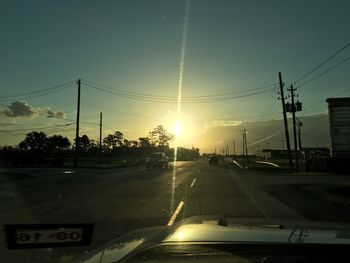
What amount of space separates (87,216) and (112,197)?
610 cm

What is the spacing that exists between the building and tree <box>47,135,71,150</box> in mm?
110751

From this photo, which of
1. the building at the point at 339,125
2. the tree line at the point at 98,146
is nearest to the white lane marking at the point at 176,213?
the building at the point at 339,125

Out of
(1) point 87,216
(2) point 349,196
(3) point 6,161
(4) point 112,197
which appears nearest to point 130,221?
(1) point 87,216

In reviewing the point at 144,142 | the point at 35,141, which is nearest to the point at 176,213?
Answer: the point at 35,141

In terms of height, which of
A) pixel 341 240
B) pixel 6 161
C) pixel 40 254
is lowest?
pixel 40 254

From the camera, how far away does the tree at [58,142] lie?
151500 millimetres

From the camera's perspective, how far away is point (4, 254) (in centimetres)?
828

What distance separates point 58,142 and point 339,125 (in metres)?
121

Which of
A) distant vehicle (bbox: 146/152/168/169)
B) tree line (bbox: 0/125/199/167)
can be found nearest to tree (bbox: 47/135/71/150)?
tree line (bbox: 0/125/199/167)

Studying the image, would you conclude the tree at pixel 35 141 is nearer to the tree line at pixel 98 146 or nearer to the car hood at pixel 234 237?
the tree line at pixel 98 146

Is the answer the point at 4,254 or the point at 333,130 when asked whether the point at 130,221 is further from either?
the point at 333,130

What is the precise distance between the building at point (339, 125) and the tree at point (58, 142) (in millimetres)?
110751

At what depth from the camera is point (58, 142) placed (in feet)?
520

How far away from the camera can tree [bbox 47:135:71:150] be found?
497ft
